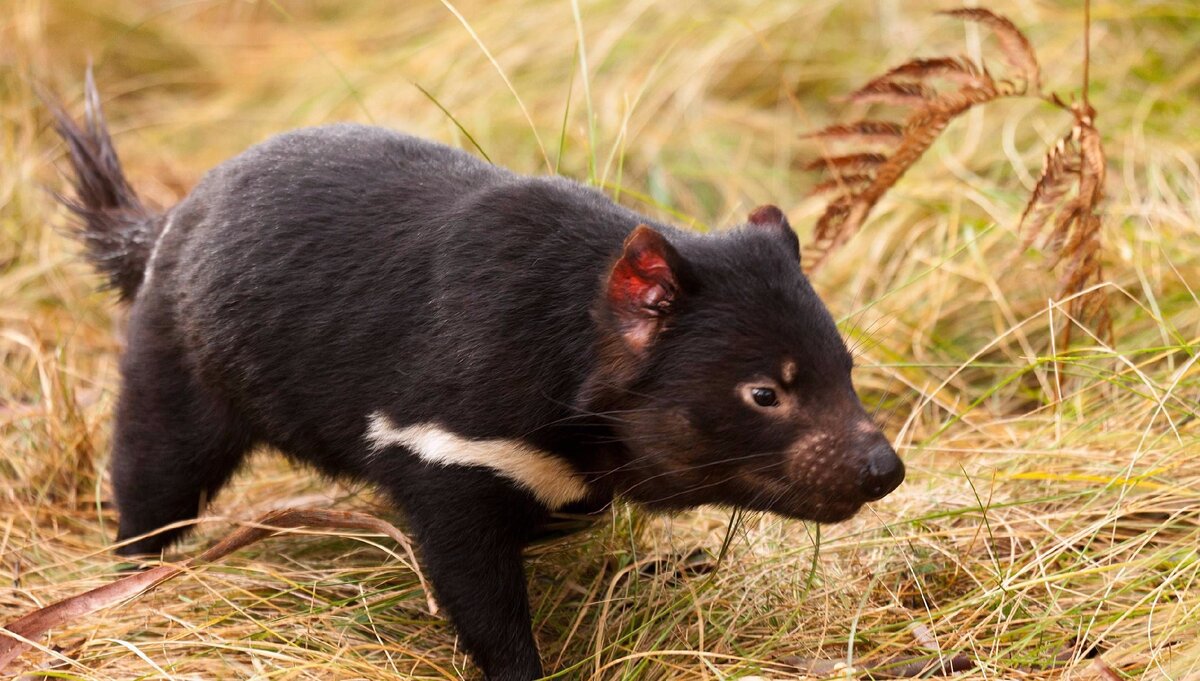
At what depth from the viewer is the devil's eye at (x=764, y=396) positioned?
9.73 feet

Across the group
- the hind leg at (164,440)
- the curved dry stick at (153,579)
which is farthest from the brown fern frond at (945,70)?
the hind leg at (164,440)

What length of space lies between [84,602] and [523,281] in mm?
1431

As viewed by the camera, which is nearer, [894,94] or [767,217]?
[767,217]

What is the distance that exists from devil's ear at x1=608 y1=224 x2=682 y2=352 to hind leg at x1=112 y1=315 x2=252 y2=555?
4.16 feet

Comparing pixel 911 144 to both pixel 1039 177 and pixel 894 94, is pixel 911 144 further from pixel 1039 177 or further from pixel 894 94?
pixel 1039 177

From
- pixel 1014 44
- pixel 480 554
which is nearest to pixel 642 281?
pixel 480 554

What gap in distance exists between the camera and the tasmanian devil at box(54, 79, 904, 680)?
9.80ft

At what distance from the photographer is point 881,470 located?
2906 millimetres

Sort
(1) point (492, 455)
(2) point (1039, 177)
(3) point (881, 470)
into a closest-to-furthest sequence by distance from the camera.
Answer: (3) point (881, 470) < (1) point (492, 455) < (2) point (1039, 177)

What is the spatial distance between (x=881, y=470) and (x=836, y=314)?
231 centimetres

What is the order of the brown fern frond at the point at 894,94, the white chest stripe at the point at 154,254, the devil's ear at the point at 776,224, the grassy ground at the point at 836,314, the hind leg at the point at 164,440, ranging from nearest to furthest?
the devil's ear at the point at 776,224 → the grassy ground at the point at 836,314 → the hind leg at the point at 164,440 → the white chest stripe at the point at 154,254 → the brown fern frond at the point at 894,94

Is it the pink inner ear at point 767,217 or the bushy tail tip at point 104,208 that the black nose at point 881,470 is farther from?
the bushy tail tip at point 104,208

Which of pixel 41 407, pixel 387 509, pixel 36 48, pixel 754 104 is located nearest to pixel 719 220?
pixel 754 104

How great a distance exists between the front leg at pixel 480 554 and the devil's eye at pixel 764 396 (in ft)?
2.04
